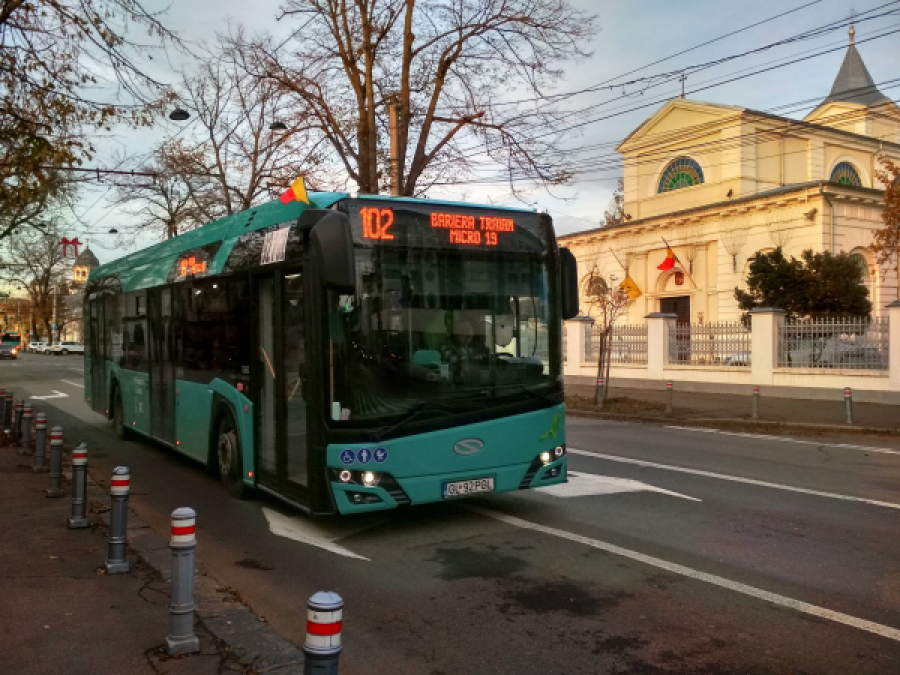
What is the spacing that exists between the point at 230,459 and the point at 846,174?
38.3 m

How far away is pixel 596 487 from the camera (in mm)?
9633

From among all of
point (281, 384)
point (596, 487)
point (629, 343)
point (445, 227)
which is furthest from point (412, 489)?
point (629, 343)

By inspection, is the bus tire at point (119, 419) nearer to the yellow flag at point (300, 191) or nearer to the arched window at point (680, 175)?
the yellow flag at point (300, 191)

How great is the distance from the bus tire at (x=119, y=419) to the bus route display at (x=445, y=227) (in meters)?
9.36

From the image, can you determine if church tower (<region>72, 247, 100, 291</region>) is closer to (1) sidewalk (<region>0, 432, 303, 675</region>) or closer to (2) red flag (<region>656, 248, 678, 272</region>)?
(2) red flag (<region>656, 248, 678, 272</region>)

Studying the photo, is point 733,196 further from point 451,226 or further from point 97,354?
point 451,226

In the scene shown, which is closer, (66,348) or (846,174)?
(846,174)

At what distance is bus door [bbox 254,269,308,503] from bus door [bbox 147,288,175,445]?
3.51 metres

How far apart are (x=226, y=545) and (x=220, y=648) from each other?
9.03ft

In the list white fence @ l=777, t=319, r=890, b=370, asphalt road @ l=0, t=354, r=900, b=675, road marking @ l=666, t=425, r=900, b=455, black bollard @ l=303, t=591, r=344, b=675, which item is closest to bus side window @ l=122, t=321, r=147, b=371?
asphalt road @ l=0, t=354, r=900, b=675

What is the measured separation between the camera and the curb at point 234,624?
4.50m

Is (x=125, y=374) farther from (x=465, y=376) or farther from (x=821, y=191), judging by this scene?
(x=821, y=191)

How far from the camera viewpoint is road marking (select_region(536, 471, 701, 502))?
9227mm

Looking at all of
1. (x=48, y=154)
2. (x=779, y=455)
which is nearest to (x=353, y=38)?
(x=48, y=154)
